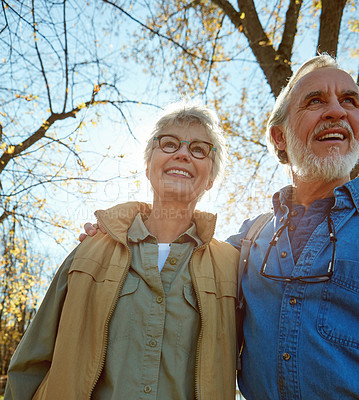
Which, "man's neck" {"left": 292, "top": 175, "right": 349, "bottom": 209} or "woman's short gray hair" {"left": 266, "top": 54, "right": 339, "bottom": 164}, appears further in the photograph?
"woman's short gray hair" {"left": 266, "top": 54, "right": 339, "bottom": 164}

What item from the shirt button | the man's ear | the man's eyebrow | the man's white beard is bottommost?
the shirt button

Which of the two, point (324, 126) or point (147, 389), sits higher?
point (324, 126)

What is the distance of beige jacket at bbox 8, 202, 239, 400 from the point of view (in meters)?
1.78

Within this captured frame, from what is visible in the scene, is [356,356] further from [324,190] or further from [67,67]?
[67,67]

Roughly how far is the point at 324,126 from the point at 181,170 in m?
0.94

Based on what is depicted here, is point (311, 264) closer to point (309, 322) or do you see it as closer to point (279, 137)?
point (309, 322)

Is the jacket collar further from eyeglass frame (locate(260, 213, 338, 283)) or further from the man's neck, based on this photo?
the man's neck

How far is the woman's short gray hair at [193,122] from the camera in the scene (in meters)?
2.59

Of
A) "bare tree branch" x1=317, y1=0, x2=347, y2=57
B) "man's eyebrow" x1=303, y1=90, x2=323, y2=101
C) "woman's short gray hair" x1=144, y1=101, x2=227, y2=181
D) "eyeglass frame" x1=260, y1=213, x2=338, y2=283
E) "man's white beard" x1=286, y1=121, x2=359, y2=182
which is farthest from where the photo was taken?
"bare tree branch" x1=317, y1=0, x2=347, y2=57

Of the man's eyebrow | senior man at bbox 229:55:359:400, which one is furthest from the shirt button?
the man's eyebrow

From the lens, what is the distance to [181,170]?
2443 millimetres

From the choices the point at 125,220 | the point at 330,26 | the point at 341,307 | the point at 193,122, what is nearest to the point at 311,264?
the point at 341,307

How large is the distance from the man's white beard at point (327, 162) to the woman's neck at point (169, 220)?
0.81m

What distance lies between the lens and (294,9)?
4766 mm
